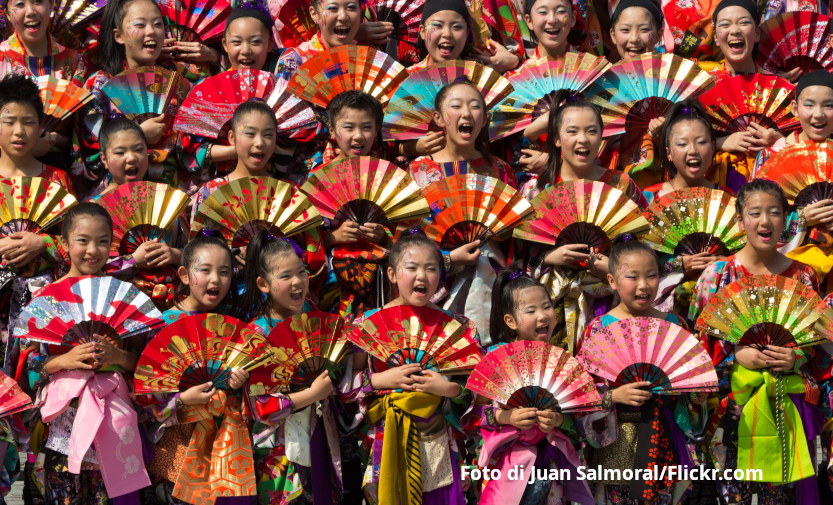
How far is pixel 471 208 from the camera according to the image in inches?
291

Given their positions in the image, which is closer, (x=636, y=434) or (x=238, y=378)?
(x=238, y=378)

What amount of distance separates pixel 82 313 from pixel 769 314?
3.48 m

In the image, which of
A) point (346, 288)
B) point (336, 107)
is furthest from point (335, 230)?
point (336, 107)

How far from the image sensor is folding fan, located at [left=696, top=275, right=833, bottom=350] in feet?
22.1

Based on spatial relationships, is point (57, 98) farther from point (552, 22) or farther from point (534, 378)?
point (534, 378)

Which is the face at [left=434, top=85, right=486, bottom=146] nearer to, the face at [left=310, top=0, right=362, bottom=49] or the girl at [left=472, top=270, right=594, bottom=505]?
the face at [left=310, top=0, right=362, bottom=49]

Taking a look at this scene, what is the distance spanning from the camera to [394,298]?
24.5 ft

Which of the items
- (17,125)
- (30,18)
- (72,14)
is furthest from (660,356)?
(72,14)

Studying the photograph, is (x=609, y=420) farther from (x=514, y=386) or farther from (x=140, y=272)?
(x=140, y=272)

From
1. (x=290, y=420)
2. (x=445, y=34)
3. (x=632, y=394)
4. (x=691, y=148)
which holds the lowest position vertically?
(x=290, y=420)

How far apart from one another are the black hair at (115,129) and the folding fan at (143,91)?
1.62 ft

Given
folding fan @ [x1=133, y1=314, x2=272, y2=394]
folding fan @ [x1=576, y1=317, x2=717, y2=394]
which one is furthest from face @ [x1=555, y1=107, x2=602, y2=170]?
folding fan @ [x1=133, y1=314, x2=272, y2=394]

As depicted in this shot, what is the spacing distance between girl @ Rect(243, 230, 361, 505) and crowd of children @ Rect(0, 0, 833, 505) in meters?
0.01

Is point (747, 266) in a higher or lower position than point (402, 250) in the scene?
lower
